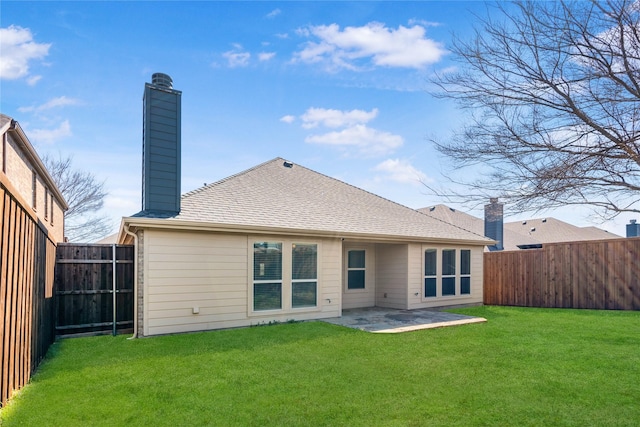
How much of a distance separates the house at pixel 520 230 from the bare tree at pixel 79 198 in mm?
20900

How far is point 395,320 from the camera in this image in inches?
339

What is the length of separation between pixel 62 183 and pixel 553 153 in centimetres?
2480

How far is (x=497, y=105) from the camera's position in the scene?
4.68 meters

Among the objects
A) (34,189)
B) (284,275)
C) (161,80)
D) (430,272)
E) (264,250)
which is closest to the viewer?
(161,80)

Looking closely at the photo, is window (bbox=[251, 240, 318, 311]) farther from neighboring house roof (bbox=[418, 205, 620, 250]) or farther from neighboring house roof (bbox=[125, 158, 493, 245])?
neighboring house roof (bbox=[418, 205, 620, 250])

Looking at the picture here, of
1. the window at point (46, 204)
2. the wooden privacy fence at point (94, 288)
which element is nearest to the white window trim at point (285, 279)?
the wooden privacy fence at point (94, 288)

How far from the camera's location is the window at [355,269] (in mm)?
10930

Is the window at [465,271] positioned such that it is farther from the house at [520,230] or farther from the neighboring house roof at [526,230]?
the neighboring house roof at [526,230]

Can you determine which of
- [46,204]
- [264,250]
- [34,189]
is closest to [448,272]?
[264,250]

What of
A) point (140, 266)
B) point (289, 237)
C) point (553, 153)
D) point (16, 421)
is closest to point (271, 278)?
point (289, 237)

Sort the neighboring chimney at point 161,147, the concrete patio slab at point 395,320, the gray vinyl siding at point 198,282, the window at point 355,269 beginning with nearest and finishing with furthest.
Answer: the gray vinyl siding at point 198,282 → the neighboring chimney at point 161,147 → the concrete patio slab at point 395,320 → the window at point 355,269

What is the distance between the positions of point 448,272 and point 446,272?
0.32 feet

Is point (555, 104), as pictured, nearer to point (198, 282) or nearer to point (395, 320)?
point (395, 320)

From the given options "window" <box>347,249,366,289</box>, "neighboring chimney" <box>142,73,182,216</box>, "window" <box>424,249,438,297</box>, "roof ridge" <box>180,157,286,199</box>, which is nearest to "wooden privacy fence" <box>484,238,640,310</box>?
"window" <box>424,249,438,297</box>
